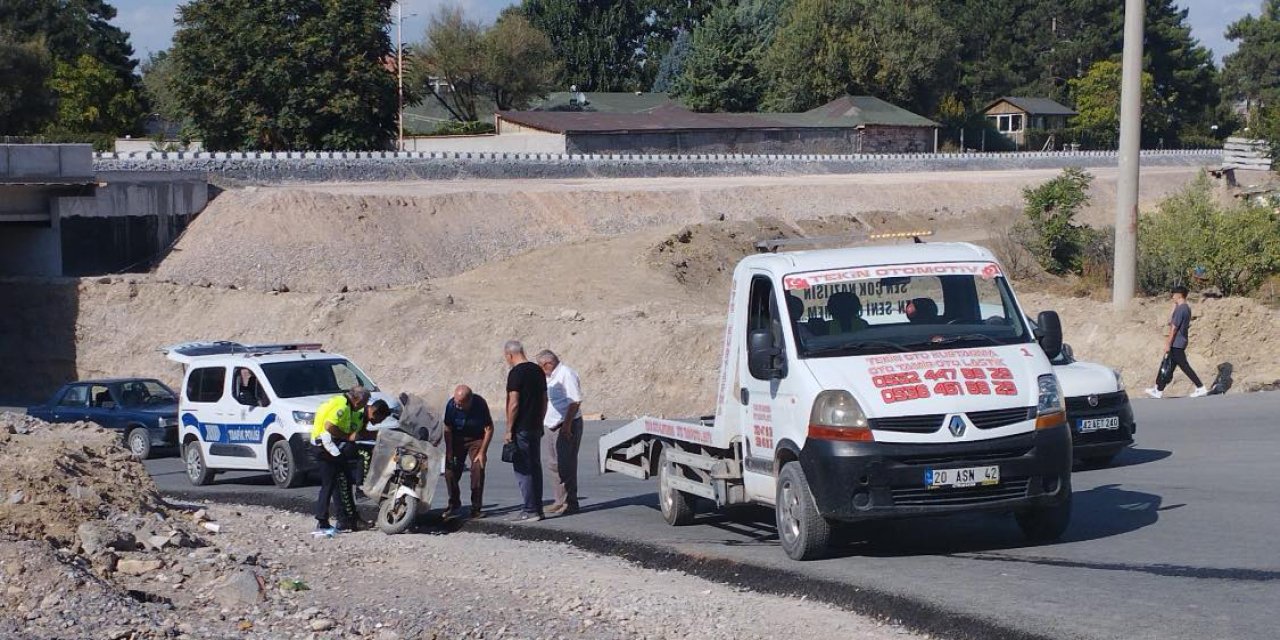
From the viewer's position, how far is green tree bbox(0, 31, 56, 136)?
268ft

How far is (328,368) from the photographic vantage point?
64.8ft

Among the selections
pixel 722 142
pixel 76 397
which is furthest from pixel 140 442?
pixel 722 142

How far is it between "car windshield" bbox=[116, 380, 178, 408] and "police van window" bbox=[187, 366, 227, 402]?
5892 millimetres

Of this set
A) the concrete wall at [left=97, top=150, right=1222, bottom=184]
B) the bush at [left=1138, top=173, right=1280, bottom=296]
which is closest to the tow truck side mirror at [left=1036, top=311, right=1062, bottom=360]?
the bush at [left=1138, top=173, right=1280, bottom=296]

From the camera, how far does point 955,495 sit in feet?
33.9

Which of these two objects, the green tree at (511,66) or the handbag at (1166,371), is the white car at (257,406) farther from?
the green tree at (511,66)

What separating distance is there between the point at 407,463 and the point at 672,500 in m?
2.62

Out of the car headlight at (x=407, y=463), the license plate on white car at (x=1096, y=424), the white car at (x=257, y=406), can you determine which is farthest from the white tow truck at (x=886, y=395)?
the white car at (x=257, y=406)

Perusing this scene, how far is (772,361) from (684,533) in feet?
9.73

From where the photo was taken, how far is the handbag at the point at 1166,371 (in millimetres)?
23533

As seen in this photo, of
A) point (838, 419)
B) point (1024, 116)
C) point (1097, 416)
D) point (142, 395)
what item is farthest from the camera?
point (1024, 116)

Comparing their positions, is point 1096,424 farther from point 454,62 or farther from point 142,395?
point 454,62

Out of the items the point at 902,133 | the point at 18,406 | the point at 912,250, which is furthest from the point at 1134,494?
the point at 902,133

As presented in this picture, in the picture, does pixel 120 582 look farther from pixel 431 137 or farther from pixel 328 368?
pixel 431 137
